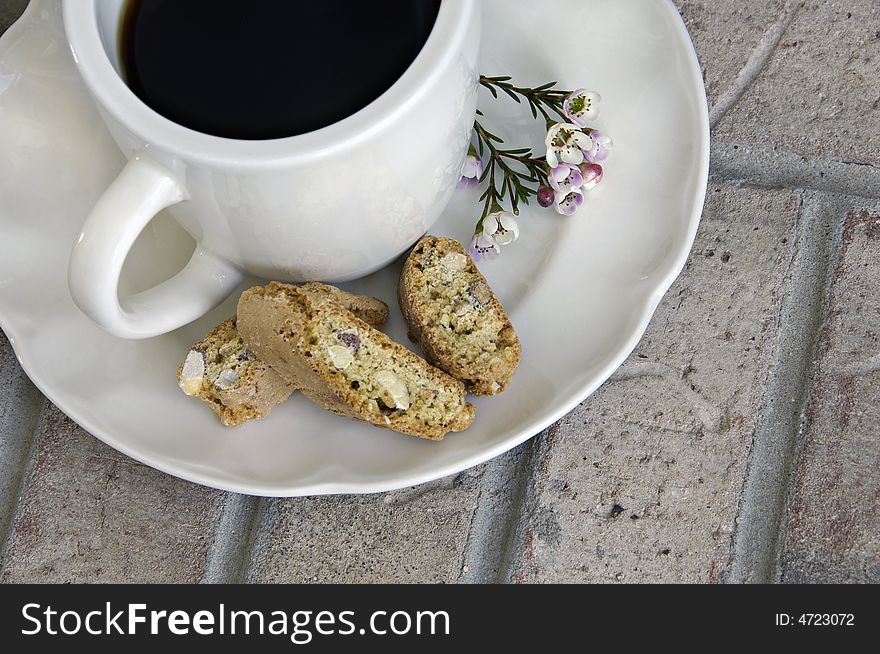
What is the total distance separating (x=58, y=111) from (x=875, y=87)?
849 mm

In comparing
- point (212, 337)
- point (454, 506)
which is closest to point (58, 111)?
point (212, 337)

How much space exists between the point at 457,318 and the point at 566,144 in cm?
20

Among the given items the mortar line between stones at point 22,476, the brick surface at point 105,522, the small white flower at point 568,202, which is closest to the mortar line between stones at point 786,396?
the small white flower at point 568,202

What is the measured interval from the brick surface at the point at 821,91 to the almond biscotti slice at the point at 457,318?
1.18 ft

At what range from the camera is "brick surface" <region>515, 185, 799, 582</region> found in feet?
2.73

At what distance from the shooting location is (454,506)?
85cm

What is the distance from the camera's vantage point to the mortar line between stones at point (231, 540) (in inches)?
33.8

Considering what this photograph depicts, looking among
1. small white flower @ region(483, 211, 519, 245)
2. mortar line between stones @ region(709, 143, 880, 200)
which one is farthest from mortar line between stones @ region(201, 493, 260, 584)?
mortar line between stones @ region(709, 143, 880, 200)

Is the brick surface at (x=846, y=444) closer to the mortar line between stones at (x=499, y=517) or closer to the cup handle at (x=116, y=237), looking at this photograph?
the mortar line between stones at (x=499, y=517)

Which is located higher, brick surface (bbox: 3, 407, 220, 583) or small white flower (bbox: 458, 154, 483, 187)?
small white flower (bbox: 458, 154, 483, 187)

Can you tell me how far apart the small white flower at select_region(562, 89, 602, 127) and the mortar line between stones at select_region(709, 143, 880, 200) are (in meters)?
0.19

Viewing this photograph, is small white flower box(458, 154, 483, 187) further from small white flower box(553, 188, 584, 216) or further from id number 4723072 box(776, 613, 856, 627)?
id number 4723072 box(776, 613, 856, 627)

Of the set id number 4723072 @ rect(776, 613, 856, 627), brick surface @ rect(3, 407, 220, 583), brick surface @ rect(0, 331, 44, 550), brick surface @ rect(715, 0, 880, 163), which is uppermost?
brick surface @ rect(715, 0, 880, 163)

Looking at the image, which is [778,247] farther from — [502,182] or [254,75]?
[254,75]
